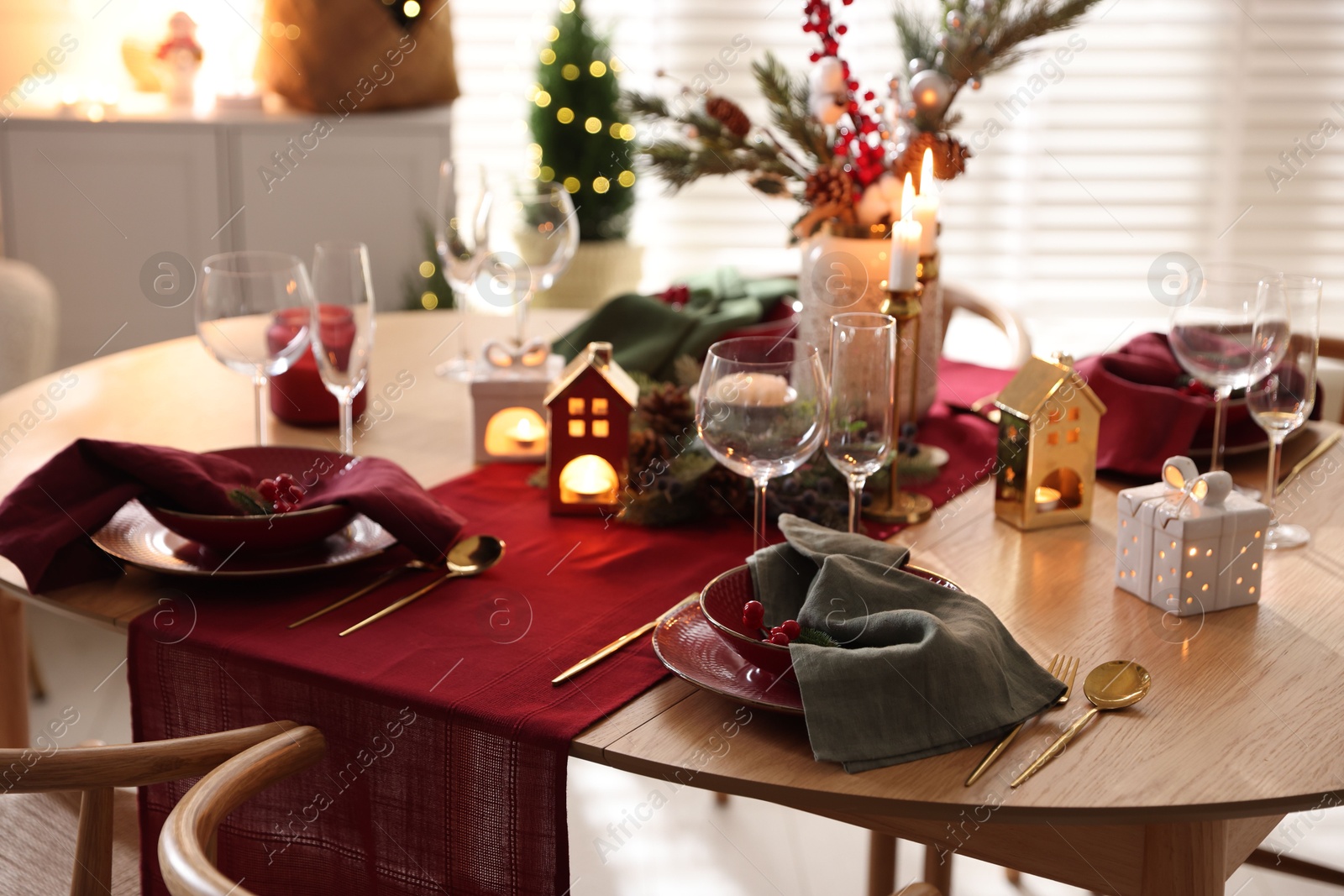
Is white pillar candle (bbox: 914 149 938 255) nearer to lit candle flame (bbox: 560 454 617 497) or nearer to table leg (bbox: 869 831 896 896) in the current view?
lit candle flame (bbox: 560 454 617 497)

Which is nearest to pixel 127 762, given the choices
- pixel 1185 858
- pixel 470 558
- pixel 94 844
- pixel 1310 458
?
pixel 94 844

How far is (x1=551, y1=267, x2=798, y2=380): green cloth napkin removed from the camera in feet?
5.76

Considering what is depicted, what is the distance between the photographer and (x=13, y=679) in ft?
5.50

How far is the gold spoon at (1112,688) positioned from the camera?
0.96 metres

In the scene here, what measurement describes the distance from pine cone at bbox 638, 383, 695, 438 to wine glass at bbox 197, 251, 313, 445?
0.39m

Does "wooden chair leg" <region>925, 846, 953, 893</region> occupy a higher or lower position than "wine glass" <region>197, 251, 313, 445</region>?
lower

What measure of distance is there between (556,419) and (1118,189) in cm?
291

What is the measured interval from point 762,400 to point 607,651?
25cm

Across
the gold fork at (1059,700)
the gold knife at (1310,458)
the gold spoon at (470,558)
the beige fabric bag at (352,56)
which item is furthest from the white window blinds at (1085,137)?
the gold fork at (1059,700)

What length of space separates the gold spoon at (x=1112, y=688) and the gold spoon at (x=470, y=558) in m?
0.56

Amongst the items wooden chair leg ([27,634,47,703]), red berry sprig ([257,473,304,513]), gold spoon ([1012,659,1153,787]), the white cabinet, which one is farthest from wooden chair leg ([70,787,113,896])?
the white cabinet

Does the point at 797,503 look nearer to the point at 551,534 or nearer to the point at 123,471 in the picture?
the point at 551,534

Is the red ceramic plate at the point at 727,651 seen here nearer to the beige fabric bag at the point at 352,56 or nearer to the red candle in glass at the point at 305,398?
the red candle in glass at the point at 305,398

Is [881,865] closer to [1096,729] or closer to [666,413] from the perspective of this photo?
[666,413]
